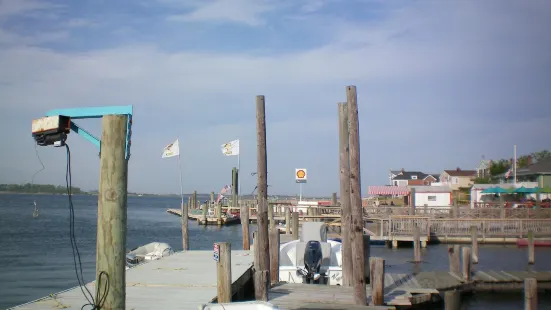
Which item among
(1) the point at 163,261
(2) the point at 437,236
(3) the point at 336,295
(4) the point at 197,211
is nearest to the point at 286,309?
(3) the point at 336,295

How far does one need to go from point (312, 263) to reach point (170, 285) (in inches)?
197

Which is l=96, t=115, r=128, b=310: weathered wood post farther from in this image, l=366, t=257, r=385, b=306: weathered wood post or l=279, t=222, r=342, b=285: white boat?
l=279, t=222, r=342, b=285: white boat

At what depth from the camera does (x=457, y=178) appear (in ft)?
291

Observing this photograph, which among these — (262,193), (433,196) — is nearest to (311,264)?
(262,193)

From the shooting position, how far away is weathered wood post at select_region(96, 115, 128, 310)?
6754mm

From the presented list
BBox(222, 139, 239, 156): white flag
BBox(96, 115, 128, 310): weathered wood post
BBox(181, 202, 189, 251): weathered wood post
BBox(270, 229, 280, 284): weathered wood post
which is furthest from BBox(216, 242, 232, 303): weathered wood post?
BBox(222, 139, 239, 156): white flag

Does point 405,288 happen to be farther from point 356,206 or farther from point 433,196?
point 433,196

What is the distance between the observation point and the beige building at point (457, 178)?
8681cm

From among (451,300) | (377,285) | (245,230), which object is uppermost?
(245,230)

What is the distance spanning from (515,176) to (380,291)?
186 ft

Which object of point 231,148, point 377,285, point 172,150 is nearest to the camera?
point 377,285

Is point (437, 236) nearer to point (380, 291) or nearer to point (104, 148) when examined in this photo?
point (380, 291)

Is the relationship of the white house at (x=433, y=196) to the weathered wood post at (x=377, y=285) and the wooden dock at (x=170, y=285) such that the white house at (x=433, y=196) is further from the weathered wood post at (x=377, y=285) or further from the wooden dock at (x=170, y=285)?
the weathered wood post at (x=377, y=285)

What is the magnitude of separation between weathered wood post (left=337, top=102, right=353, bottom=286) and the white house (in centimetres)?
4399
